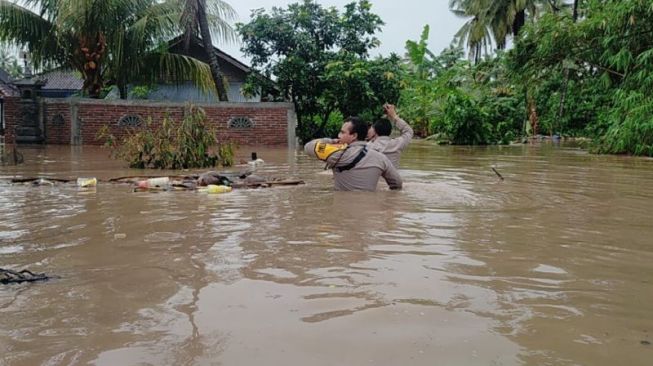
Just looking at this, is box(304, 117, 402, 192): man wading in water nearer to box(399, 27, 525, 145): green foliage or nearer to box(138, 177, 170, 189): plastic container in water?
box(138, 177, 170, 189): plastic container in water

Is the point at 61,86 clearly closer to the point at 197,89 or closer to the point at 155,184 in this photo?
the point at 197,89

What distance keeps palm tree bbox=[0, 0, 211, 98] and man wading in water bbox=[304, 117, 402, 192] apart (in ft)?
47.7

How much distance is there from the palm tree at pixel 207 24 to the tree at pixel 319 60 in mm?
877

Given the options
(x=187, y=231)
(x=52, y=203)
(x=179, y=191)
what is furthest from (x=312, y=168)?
(x=187, y=231)

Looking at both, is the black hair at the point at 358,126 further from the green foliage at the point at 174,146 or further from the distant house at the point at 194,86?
the distant house at the point at 194,86

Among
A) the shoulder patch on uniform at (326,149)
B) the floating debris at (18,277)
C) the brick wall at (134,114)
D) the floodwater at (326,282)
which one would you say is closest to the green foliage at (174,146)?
the floodwater at (326,282)

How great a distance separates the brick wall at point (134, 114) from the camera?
66.1 feet

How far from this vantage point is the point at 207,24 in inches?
829

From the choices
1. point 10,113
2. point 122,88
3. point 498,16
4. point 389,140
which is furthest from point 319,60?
point 498,16

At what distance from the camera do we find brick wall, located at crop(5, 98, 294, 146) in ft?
66.1

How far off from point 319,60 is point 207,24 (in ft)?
13.5

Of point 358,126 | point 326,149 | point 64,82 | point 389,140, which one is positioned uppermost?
point 64,82

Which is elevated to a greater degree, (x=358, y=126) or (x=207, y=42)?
(x=207, y=42)

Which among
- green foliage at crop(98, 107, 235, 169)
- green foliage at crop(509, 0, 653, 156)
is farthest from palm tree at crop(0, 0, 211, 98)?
green foliage at crop(509, 0, 653, 156)
